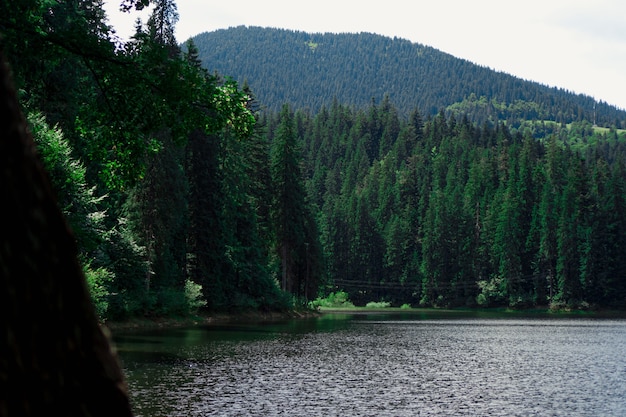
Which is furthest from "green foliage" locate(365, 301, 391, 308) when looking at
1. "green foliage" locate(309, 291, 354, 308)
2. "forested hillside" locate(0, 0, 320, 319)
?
"forested hillside" locate(0, 0, 320, 319)

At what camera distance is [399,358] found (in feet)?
124

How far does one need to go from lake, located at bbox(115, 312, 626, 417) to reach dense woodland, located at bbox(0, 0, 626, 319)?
6.12 meters

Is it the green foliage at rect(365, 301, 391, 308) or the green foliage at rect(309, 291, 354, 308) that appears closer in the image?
the green foliage at rect(309, 291, 354, 308)

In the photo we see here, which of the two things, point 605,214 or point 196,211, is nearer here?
point 196,211

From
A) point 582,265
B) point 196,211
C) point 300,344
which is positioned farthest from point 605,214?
point 300,344

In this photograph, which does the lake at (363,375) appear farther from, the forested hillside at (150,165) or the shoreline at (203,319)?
the forested hillside at (150,165)

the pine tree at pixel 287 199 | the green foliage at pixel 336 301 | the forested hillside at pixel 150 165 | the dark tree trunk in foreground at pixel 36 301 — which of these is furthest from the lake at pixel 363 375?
the green foliage at pixel 336 301

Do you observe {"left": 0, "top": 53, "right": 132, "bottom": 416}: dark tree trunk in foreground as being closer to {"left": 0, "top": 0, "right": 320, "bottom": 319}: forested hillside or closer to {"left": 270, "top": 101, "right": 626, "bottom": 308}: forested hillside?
{"left": 0, "top": 0, "right": 320, "bottom": 319}: forested hillside

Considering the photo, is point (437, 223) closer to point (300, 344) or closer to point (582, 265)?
point (582, 265)

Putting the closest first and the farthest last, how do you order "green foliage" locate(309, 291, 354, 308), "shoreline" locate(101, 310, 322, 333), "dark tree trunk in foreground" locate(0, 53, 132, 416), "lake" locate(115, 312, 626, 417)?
"dark tree trunk in foreground" locate(0, 53, 132, 416) < "lake" locate(115, 312, 626, 417) < "shoreline" locate(101, 310, 322, 333) < "green foliage" locate(309, 291, 354, 308)

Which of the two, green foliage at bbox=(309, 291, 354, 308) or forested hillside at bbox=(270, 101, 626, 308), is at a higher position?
forested hillside at bbox=(270, 101, 626, 308)

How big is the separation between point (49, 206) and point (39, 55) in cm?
612

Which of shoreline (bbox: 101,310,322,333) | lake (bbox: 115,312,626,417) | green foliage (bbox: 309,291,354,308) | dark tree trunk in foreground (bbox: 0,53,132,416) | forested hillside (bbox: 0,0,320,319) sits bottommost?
lake (bbox: 115,312,626,417)

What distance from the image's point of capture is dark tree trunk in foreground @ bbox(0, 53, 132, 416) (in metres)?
2.61
